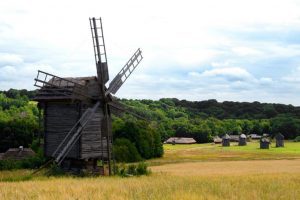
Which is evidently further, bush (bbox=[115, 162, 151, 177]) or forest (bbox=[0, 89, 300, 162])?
forest (bbox=[0, 89, 300, 162])

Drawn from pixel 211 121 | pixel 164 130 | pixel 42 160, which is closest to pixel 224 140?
pixel 164 130

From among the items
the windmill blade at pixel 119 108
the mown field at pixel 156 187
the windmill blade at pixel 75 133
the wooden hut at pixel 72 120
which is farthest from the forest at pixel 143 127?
the mown field at pixel 156 187

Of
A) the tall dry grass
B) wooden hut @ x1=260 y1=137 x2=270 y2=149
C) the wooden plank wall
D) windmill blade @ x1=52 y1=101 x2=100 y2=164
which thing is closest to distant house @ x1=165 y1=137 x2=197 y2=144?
wooden hut @ x1=260 y1=137 x2=270 y2=149

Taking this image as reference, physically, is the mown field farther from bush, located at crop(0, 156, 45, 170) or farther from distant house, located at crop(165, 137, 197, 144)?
distant house, located at crop(165, 137, 197, 144)

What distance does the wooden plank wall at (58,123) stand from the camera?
3441cm

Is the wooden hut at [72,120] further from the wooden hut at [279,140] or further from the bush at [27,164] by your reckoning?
the wooden hut at [279,140]

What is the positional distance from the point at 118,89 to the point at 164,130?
99.1 meters

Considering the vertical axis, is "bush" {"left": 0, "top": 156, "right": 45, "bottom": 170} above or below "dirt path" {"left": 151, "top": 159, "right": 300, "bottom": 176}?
above

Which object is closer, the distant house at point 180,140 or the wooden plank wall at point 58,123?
the wooden plank wall at point 58,123

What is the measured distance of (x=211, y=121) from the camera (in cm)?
16212

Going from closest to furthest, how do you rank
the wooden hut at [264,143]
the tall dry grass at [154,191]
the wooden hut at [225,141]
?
the tall dry grass at [154,191], the wooden hut at [264,143], the wooden hut at [225,141]

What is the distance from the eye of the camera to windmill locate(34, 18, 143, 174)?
3359cm

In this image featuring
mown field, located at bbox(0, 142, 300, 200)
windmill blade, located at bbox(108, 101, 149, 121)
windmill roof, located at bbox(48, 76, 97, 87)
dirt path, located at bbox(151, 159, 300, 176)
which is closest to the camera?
mown field, located at bbox(0, 142, 300, 200)

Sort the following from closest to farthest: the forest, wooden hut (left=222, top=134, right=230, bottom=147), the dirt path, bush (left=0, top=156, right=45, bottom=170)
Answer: the dirt path → bush (left=0, top=156, right=45, bottom=170) → the forest → wooden hut (left=222, top=134, right=230, bottom=147)
